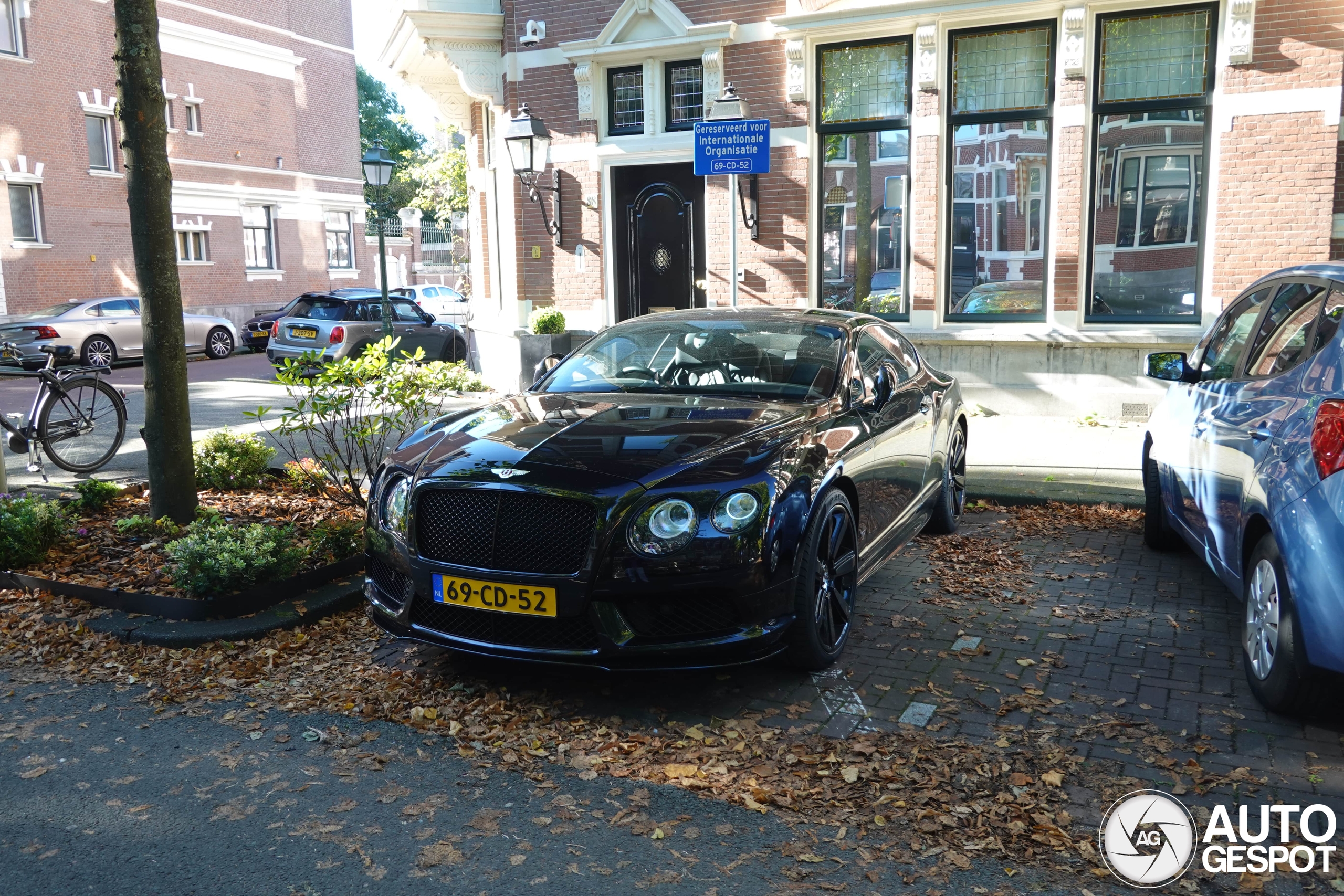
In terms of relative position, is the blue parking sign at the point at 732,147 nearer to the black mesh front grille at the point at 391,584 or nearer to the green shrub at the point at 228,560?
the green shrub at the point at 228,560

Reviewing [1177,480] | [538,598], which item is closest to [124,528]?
[538,598]

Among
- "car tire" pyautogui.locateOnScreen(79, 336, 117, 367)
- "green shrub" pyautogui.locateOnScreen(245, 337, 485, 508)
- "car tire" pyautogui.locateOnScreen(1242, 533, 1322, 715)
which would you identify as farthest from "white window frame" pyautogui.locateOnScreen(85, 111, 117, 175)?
"car tire" pyautogui.locateOnScreen(1242, 533, 1322, 715)

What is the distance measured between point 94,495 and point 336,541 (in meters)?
2.23

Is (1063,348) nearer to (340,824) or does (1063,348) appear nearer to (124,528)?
(124,528)

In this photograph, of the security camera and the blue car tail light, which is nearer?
the blue car tail light

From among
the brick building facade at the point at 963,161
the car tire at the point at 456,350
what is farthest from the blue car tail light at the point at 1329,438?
the car tire at the point at 456,350

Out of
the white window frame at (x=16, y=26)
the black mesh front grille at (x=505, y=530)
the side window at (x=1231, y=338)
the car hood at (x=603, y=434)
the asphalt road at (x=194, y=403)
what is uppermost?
the white window frame at (x=16, y=26)

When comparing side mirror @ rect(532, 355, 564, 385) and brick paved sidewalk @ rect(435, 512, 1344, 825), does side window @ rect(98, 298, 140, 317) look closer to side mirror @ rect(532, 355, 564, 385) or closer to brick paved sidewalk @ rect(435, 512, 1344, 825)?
side mirror @ rect(532, 355, 564, 385)

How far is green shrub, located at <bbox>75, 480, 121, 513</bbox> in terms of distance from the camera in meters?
7.21

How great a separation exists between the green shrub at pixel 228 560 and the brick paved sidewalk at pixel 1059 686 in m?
1.32

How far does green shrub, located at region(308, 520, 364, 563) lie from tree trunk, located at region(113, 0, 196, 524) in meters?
0.94

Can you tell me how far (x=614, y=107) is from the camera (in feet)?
47.2

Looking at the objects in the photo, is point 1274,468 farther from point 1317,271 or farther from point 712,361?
point 712,361

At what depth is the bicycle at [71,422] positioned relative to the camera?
9070 mm
